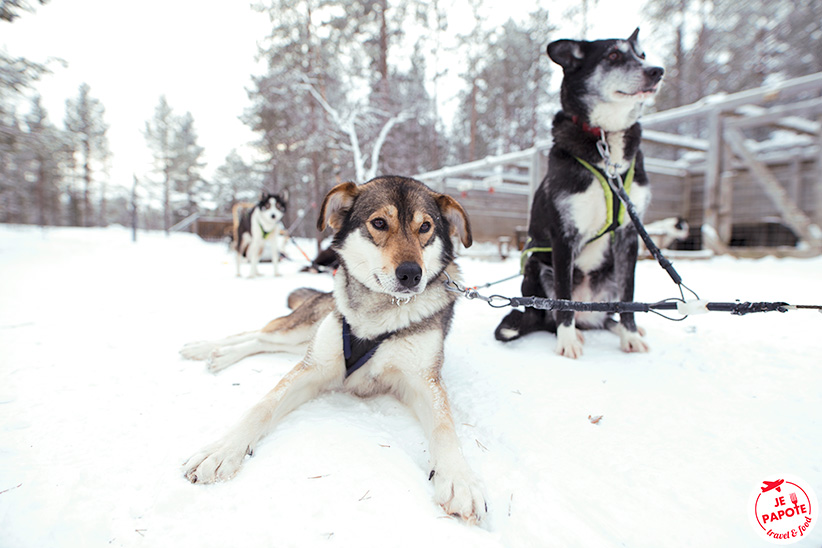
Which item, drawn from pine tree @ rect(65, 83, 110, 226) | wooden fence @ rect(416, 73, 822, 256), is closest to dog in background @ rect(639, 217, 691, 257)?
wooden fence @ rect(416, 73, 822, 256)

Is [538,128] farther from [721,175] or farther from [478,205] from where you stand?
[721,175]

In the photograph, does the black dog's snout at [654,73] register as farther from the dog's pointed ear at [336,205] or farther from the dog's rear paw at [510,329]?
the dog's pointed ear at [336,205]

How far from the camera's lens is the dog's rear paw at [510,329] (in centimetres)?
291

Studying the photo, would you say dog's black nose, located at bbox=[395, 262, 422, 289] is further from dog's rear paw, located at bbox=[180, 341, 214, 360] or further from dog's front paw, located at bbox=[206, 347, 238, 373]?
dog's rear paw, located at bbox=[180, 341, 214, 360]

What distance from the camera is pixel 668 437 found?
166cm

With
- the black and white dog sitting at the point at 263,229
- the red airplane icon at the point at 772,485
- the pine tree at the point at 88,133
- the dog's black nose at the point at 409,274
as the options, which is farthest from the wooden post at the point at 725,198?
the pine tree at the point at 88,133

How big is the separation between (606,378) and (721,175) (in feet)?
22.5

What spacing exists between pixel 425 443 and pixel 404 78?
21.3 meters

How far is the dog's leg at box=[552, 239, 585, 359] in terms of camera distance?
8.43 feet

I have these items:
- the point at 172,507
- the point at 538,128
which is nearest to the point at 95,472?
the point at 172,507

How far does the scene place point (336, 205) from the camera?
7.25 ft

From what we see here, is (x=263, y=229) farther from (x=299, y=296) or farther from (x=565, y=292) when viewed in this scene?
(x=565, y=292)
